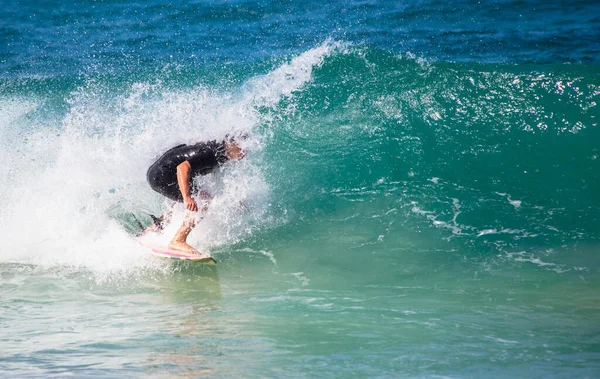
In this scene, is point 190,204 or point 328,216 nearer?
point 190,204

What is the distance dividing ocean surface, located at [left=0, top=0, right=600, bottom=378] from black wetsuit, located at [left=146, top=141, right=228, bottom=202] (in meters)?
0.38

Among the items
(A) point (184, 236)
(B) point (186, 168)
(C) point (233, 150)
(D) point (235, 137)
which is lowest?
(A) point (184, 236)

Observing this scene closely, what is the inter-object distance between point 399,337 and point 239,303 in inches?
68.8

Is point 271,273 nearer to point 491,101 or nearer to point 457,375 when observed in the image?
point 457,375

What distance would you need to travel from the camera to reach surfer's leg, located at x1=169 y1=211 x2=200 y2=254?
6.83 metres

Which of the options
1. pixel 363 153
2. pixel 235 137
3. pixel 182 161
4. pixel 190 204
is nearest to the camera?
pixel 190 204

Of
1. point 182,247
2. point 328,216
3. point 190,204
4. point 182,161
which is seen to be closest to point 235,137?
point 182,161

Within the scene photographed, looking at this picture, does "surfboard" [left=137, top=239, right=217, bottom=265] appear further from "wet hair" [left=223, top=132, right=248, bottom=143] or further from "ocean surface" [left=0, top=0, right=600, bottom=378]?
"wet hair" [left=223, top=132, right=248, bottom=143]

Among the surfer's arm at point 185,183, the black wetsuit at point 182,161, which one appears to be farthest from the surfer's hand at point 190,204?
the black wetsuit at point 182,161

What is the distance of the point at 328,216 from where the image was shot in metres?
8.44

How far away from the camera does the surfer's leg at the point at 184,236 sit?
683 centimetres

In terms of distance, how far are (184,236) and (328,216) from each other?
2.28 m

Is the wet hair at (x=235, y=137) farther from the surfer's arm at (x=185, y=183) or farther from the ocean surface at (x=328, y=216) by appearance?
the surfer's arm at (x=185, y=183)

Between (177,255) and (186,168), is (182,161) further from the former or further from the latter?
(177,255)
